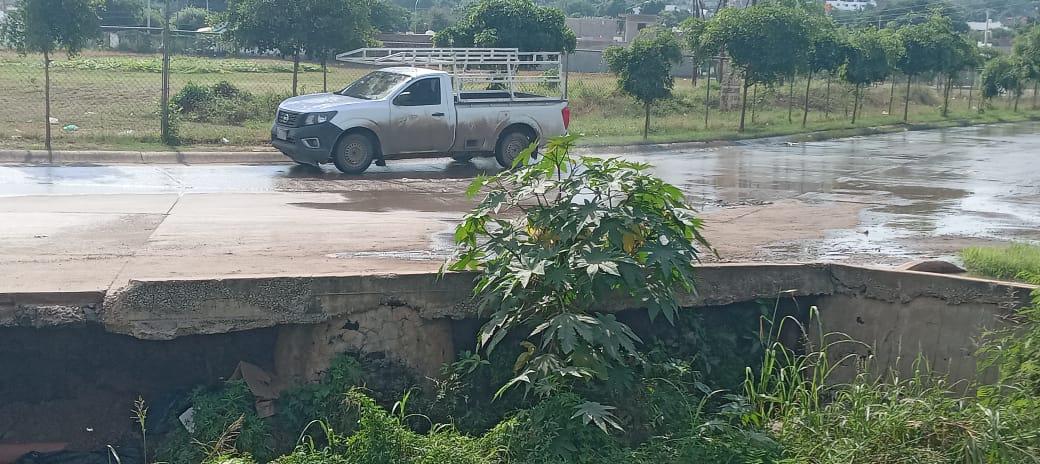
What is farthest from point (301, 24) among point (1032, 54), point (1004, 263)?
point (1032, 54)

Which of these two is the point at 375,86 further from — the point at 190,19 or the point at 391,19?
the point at 190,19

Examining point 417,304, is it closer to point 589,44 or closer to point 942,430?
point 942,430

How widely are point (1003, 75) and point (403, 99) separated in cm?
3270

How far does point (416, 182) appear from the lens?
15.2 metres


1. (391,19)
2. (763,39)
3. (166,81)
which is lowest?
(166,81)

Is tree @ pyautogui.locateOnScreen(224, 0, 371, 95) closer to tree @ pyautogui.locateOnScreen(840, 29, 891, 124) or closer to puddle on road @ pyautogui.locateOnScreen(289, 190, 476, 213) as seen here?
puddle on road @ pyautogui.locateOnScreen(289, 190, 476, 213)

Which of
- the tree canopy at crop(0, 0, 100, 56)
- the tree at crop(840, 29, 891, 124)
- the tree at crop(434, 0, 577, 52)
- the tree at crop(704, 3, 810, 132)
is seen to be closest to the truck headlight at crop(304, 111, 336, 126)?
the tree canopy at crop(0, 0, 100, 56)

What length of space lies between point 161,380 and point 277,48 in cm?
1288

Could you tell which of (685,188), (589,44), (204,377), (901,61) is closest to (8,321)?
(204,377)

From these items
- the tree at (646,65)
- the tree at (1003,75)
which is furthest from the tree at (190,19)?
the tree at (646,65)

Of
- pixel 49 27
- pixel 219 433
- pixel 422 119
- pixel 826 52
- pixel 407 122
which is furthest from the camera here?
pixel 826 52

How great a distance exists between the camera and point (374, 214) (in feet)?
37.9

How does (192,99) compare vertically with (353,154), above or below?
above

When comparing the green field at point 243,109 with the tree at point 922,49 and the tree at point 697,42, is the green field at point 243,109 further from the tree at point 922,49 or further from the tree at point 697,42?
the tree at point 922,49
